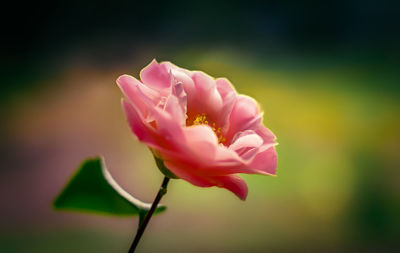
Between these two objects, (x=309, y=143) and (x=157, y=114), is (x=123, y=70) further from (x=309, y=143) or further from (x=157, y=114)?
(x=157, y=114)

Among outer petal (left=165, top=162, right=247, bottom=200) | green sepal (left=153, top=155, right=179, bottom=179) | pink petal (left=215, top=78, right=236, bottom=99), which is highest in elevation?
pink petal (left=215, top=78, right=236, bottom=99)

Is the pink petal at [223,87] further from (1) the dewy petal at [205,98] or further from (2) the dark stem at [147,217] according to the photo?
(2) the dark stem at [147,217]

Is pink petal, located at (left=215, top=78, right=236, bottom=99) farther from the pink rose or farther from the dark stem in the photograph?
the dark stem

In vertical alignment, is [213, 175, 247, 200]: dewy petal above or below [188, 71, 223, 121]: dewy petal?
below

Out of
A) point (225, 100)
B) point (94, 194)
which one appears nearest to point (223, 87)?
point (225, 100)

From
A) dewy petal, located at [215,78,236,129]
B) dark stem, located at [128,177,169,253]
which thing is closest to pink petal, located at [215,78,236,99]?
dewy petal, located at [215,78,236,129]

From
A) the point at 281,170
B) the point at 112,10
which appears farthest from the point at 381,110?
the point at 112,10
